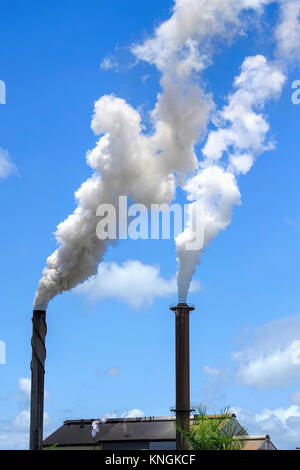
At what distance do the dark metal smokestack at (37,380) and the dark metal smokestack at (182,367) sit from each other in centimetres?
1133

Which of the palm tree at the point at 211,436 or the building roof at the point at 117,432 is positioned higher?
the building roof at the point at 117,432

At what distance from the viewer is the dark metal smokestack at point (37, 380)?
107 ft

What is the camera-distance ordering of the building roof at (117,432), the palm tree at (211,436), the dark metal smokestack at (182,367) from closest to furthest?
the palm tree at (211,436) → the dark metal smokestack at (182,367) → the building roof at (117,432)

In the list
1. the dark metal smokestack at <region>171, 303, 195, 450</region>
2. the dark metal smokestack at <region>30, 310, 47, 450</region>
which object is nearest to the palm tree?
the dark metal smokestack at <region>30, 310, 47, 450</region>

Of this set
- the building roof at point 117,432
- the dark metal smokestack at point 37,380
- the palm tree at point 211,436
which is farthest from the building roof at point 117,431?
the palm tree at point 211,436

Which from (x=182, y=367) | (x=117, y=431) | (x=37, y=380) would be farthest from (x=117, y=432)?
(x=37, y=380)

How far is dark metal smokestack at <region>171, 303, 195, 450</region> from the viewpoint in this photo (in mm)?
41969

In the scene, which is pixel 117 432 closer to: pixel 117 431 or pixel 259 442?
pixel 117 431

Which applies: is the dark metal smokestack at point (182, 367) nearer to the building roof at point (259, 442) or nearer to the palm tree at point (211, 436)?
the building roof at point (259, 442)

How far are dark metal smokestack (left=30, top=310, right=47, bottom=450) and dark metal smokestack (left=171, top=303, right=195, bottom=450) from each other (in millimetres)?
11326

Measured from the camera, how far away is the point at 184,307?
44.4 meters

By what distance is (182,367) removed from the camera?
43.2 meters
